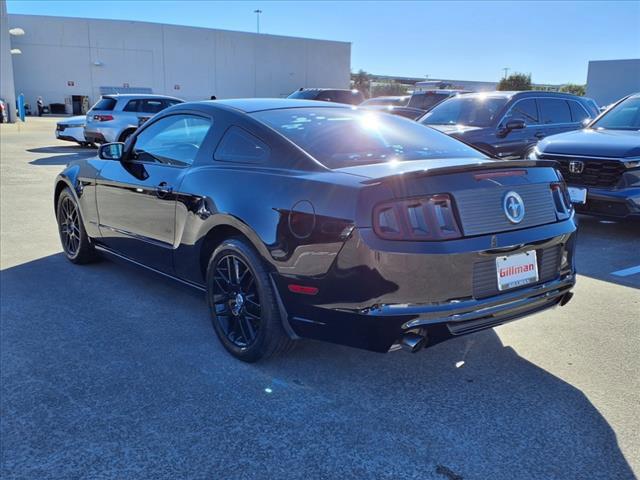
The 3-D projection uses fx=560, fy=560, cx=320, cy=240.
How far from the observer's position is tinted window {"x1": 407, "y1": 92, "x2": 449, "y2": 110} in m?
16.0

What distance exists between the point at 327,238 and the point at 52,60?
52.0 metres

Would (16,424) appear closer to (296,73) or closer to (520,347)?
(520,347)

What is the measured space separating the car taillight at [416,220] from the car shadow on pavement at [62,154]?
11.7 metres

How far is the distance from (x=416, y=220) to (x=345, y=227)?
13.8 inches

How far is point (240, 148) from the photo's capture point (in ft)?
11.8

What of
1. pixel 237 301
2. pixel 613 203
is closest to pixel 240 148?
pixel 237 301

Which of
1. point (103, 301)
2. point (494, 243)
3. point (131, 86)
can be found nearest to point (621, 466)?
point (494, 243)

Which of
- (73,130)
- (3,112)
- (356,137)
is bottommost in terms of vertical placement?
(73,130)

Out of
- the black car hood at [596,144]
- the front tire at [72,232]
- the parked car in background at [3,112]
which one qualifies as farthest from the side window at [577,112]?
the parked car in background at [3,112]

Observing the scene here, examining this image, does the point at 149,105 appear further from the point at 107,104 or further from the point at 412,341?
the point at 412,341

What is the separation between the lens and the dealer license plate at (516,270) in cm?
295

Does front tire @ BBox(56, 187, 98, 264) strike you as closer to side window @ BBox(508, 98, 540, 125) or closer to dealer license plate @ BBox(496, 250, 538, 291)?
dealer license plate @ BBox(496, 250, 538, 291)

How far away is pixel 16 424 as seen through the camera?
2773 mm

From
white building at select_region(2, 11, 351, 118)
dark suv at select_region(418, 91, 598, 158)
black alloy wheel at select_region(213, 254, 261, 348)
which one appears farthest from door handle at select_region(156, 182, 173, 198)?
white building at select_region(2, 11, 351, 118)
